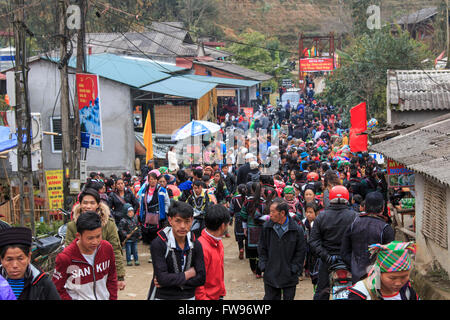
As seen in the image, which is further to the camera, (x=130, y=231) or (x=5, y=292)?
(x=130, y=231)

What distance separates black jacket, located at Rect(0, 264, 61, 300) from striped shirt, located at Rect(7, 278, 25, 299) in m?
0.02

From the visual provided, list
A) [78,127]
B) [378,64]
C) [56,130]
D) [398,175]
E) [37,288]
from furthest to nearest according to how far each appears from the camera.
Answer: [378,64] → [56,130] → [78,127] → [398,175] → [37,288]

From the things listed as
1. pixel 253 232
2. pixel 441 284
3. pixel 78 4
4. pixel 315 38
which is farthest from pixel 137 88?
pixel 315 38

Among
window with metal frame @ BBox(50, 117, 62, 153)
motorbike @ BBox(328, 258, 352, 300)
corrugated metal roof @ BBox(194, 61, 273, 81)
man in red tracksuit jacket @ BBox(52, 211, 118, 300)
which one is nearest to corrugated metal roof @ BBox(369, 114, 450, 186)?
motorbike @ BBox(328, 258, 352, 300)

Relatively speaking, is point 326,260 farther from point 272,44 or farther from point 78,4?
point 272,44

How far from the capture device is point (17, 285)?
3992mm

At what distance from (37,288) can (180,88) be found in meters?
19.0

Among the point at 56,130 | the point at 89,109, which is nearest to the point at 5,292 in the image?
the point at 89,109

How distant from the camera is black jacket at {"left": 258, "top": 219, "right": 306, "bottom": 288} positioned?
21.3 ft

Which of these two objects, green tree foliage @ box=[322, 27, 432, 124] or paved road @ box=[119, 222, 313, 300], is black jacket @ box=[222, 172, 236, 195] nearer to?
paved road @ box=[119, 222, 313, 300]

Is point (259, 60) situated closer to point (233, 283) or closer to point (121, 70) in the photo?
point (121, 70)

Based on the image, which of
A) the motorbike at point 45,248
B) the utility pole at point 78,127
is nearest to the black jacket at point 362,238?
the motorbike at point 45,248

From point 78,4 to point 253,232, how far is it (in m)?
7.07

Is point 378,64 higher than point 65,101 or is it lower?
higher
